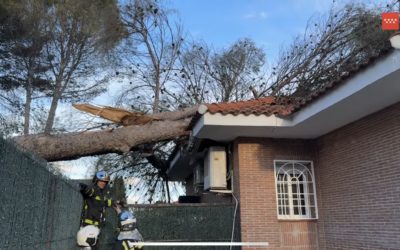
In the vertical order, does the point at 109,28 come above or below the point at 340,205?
above

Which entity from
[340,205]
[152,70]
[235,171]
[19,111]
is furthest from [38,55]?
[340,205]

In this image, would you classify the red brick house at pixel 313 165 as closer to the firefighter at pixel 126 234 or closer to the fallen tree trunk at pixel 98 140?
the fallen tree trunk at pixel 98 140

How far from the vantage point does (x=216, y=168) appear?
9.95m

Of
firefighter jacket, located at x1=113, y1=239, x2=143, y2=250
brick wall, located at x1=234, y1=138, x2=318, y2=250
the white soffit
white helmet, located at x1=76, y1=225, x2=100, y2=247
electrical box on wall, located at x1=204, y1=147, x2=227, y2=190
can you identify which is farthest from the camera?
electrical box on wall, located at x1=204, y1=147, x2=227, y2=190

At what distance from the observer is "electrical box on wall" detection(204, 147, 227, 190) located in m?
9.80

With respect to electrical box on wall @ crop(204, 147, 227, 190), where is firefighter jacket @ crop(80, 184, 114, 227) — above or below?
below

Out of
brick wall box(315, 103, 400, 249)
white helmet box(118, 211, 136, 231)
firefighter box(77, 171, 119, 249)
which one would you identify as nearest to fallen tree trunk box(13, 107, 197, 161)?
firefighter box(77, 171, 119, 249)

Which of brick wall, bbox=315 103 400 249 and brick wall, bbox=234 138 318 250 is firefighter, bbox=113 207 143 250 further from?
brick wall, bbox=315 103 400 249

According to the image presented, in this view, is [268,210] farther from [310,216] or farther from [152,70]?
[152,70]

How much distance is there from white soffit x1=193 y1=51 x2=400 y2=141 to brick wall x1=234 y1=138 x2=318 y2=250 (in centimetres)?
29

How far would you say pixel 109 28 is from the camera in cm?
1653

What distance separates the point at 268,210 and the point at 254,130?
1832mm

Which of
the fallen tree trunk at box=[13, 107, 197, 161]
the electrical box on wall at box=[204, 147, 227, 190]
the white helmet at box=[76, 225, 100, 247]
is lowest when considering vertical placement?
the white helmet at box=[76, 225, 100, 247]

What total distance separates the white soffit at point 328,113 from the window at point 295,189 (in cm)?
77
